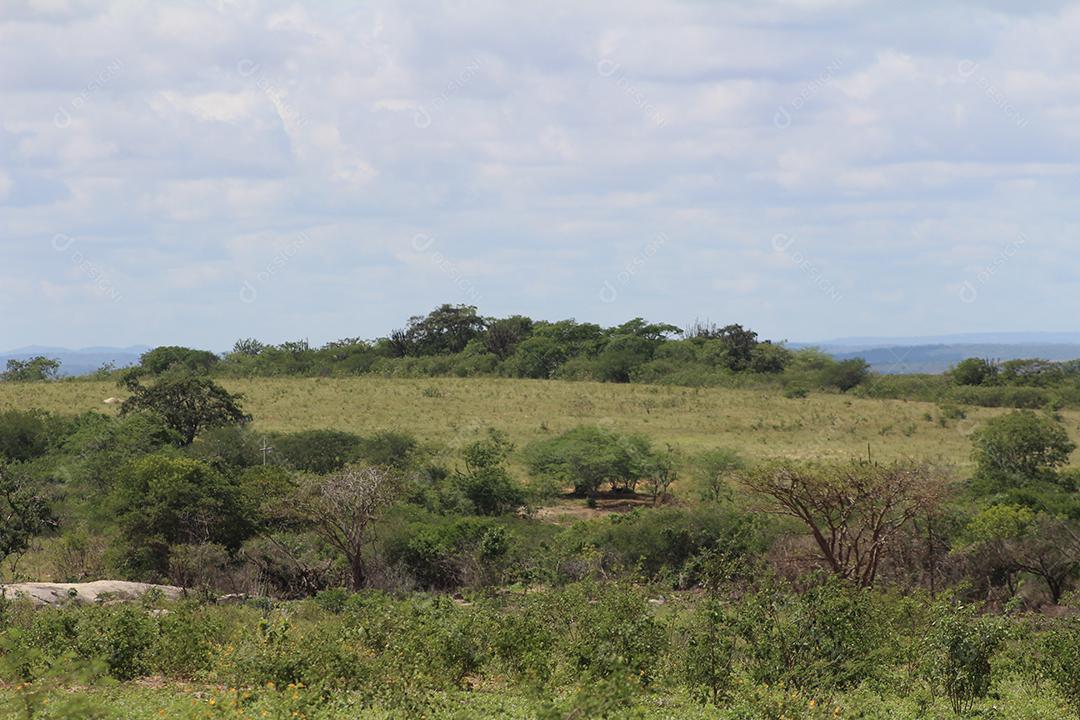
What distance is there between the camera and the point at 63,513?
26500 mm

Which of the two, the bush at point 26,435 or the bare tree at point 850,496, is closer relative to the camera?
the bare tree at point 850,496

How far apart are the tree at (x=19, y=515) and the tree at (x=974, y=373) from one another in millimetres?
46878

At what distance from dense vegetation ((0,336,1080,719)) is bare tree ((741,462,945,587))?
0.20 feet

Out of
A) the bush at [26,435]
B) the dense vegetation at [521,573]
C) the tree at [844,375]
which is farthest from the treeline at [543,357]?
the bush at [26,435]

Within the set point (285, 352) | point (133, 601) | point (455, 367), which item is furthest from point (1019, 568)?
point (285, 352)

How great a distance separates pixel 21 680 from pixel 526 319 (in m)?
69.4

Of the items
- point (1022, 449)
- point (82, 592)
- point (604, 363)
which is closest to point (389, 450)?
point (82, 592)

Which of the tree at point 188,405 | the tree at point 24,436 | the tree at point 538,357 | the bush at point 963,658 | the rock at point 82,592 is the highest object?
the tree at point 538,357

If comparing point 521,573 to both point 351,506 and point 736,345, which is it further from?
point 736,345

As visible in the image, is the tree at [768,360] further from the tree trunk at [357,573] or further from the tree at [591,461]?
the tree trunk at [357,573]

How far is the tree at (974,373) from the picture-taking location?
60.1 meters

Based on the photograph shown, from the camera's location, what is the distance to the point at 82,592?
1814 centimetres

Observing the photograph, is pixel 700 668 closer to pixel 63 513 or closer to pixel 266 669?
pixel 266 669

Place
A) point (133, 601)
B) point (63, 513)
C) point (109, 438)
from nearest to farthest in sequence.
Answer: point (133, 601)
point (63, 513)
point (109, 438)
